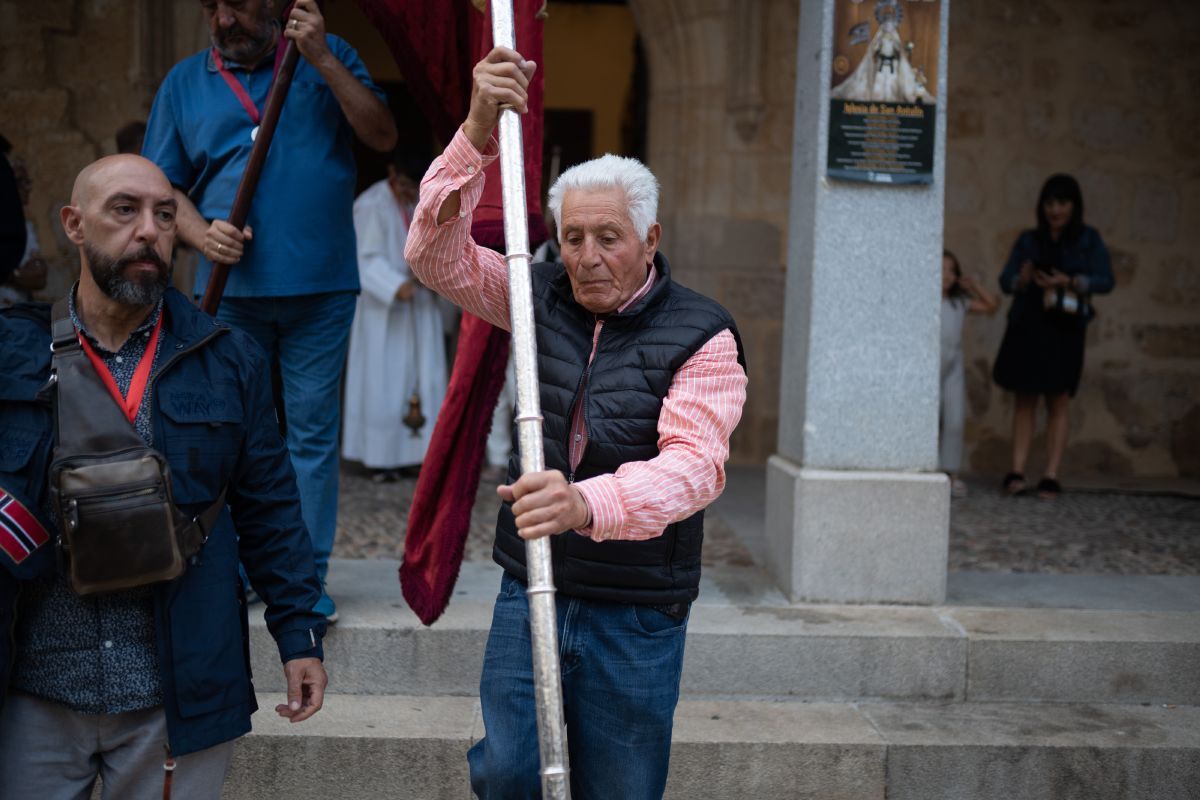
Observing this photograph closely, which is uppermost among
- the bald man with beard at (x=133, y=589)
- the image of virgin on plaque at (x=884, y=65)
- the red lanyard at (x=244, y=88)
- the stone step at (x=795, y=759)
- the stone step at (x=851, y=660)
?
the image of virgin on plaque at (x=884, y=65)

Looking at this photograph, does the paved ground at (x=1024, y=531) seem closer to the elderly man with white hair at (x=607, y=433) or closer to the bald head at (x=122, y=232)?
the elderly man with white hair at (x=607, y=433)

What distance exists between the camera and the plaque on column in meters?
4.74

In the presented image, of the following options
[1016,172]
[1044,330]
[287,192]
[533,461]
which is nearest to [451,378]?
[287,192]

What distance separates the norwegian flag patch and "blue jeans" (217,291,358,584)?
1.90 metres

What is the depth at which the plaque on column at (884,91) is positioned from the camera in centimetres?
474

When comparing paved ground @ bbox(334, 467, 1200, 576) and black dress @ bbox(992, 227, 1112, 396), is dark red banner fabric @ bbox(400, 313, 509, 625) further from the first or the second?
black dress @ bbox(992, 227, 1112, 396)

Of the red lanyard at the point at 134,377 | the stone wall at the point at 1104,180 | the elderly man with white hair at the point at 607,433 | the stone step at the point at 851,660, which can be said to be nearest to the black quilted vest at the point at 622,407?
the elderly man with white hair at the point at 607,433

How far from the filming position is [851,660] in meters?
4.47

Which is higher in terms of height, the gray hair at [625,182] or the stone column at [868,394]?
the gray hair at [625,182]

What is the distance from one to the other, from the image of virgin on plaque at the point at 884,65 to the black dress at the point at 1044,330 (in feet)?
11.1

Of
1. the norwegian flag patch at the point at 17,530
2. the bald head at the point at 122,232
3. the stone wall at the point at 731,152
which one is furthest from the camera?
the stone wall at the point at 731,152

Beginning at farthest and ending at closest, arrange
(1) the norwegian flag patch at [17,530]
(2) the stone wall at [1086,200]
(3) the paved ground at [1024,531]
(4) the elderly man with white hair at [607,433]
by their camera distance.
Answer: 1. (2) the stone wall at [1086,200]
2. (3) the paved ground at [1024,531]
3. (4) the elderly man with white hair at [607,433]
4. (1) the norwegian flag patch at [17,530]

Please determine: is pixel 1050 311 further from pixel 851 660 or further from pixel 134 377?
pixel 134 377

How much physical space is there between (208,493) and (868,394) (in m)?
2.92
